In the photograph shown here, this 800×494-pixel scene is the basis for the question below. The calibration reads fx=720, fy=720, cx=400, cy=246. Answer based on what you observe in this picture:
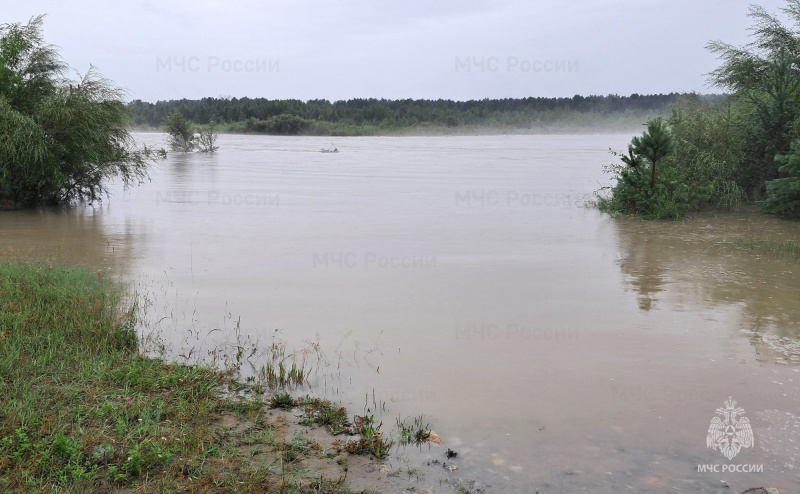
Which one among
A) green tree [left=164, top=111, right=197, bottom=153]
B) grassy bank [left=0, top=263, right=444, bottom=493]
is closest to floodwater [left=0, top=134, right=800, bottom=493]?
grassy bank [left=0, top=263, right=444, bottom=493]

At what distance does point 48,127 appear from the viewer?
18.9 metres

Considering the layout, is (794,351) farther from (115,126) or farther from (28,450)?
(115,126)

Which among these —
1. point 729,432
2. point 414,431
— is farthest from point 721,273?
point 414,431

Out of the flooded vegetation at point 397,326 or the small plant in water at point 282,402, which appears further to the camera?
the small plant in water at point 282,402

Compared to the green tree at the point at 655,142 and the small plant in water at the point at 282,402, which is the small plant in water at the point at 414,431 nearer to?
the small plant in water at the point at 282,402

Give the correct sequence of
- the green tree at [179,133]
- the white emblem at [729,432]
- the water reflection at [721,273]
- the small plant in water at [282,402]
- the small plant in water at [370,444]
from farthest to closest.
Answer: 1. the green tree at [179,133]
2. the water reflection at [721,273]
3. the small plant in water at [282,402]
4. the white emblem at [729,432]
5. the small plant in water at [370,444]

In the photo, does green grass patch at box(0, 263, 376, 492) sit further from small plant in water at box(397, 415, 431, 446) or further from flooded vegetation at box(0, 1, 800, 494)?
small plant in water at box(397, 415, 431, 446)

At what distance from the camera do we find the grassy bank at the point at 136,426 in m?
4.61

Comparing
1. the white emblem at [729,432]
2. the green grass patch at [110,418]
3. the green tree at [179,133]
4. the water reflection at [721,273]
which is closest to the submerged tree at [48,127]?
the green grass patch at [110,418]

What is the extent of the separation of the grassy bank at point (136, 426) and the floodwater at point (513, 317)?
0.86 metres

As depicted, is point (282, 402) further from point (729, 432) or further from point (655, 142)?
point (655, 142)

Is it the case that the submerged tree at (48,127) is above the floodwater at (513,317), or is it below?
above

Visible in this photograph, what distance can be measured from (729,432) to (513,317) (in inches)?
157

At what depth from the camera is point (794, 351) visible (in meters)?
8.12
